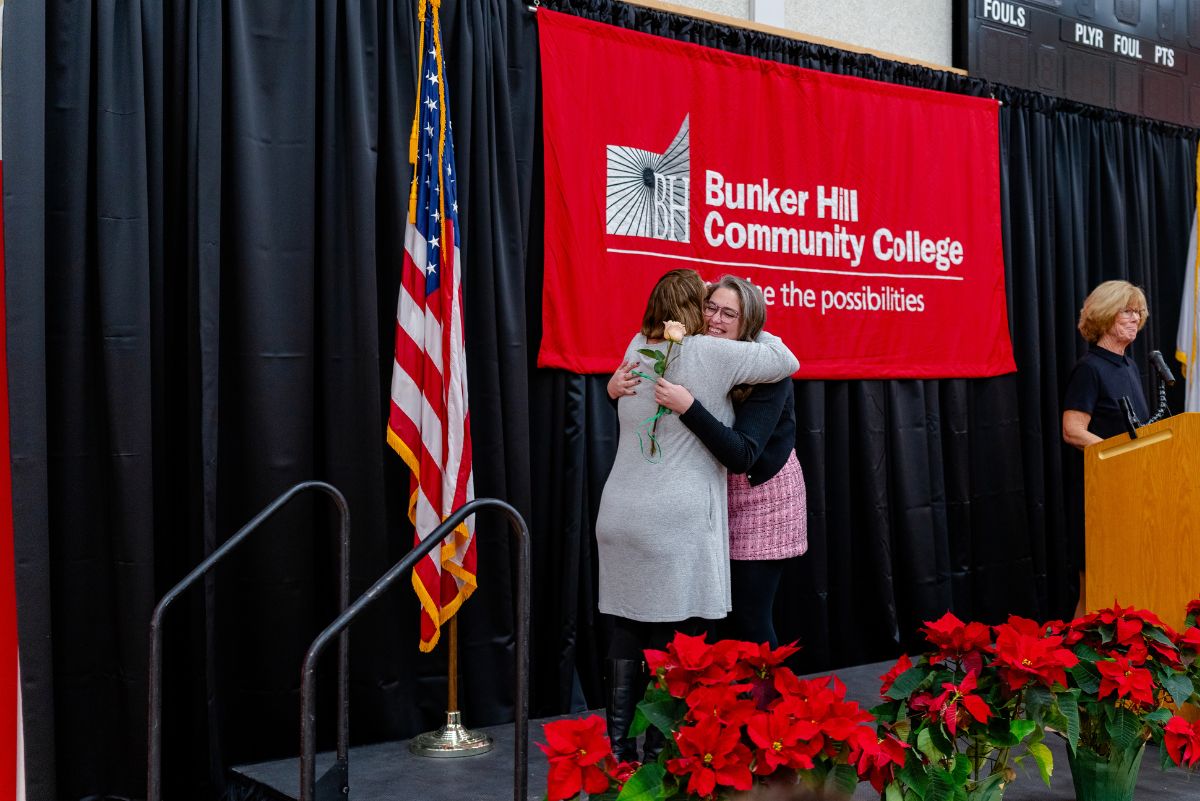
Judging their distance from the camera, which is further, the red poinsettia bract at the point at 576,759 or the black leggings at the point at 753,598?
the black leggings at the point at 753,598

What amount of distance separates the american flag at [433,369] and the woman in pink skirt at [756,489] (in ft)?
1.91

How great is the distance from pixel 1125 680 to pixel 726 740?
3.52 ft

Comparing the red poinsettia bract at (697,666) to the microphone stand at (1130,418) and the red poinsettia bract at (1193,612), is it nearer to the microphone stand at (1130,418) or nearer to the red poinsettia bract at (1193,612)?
the red poinsettia bract at (1193,612)

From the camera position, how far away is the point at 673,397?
2.79 m

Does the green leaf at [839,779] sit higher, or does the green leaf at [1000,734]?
the green leaf at [839,779]

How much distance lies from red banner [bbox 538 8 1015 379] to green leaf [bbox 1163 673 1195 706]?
1.98 meters

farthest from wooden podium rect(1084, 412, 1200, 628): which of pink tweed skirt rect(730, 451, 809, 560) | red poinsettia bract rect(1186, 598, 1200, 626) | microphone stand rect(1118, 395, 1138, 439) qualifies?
pink tweed skirt rect(730, 451, 809, 560)

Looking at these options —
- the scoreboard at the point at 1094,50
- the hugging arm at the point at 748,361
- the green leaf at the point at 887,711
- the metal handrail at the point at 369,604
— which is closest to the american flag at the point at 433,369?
the hugging arm at the point at 748,361

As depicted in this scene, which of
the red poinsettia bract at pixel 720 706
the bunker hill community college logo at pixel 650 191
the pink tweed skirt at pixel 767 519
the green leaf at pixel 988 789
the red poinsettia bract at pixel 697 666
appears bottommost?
the green leaf at pixel 988 789

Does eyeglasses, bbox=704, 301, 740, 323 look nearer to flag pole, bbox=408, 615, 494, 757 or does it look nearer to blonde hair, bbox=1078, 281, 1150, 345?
flag pole, bbox=408, 615, 494, 757

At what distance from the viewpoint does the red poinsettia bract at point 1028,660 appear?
2.22 m

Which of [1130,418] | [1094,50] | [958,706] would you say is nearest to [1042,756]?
[958,706]

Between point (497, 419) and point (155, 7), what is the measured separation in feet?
4.78

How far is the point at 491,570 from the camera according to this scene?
373 cm
